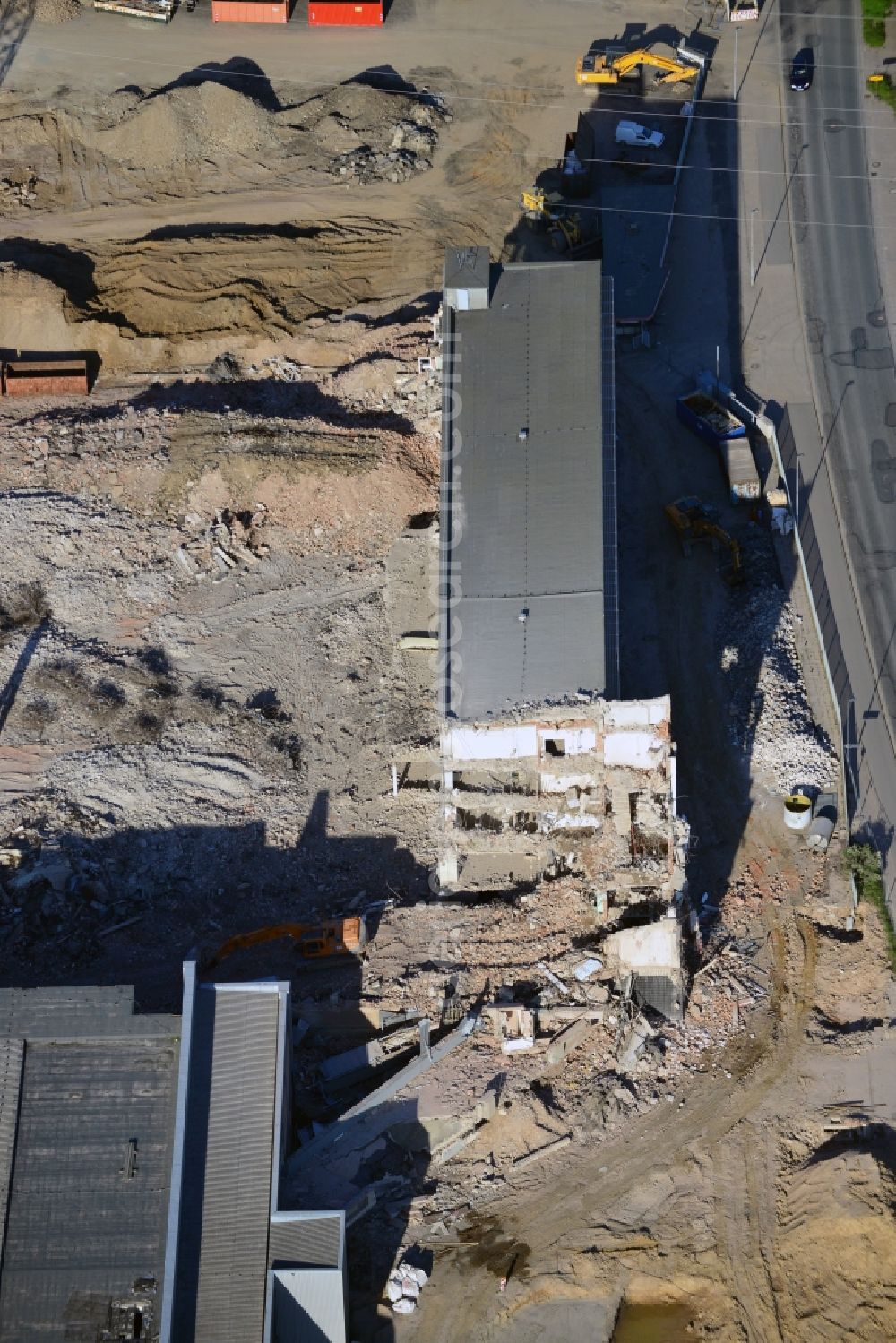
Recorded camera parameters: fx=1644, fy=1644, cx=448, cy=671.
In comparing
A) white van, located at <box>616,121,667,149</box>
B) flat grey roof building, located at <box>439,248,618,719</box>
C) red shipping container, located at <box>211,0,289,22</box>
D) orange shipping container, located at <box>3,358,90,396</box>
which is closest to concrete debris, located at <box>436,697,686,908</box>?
flat grey roof building, located at <box>439,248,618,719</box>

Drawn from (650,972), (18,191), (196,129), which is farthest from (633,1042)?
(18,191)

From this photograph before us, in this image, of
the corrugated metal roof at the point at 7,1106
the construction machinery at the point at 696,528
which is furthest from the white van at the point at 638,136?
the corrugated metal roof at the point at 7,1106

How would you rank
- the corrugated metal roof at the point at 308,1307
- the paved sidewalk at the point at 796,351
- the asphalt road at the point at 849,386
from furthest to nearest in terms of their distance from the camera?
the paved sidewalk at the point at 796,351 → the asphalt road at the point at 849,386 → the corrugated metal roof at the point at 308,1307

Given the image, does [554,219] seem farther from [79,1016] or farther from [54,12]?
[79,1016]

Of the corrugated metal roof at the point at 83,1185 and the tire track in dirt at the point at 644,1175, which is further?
the tire track in dirt at the point at 644,1175

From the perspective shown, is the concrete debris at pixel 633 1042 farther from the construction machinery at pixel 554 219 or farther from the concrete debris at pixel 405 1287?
the construction machinery at pixel 554 219

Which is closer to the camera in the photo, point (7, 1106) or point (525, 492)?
point (7, 1106)
